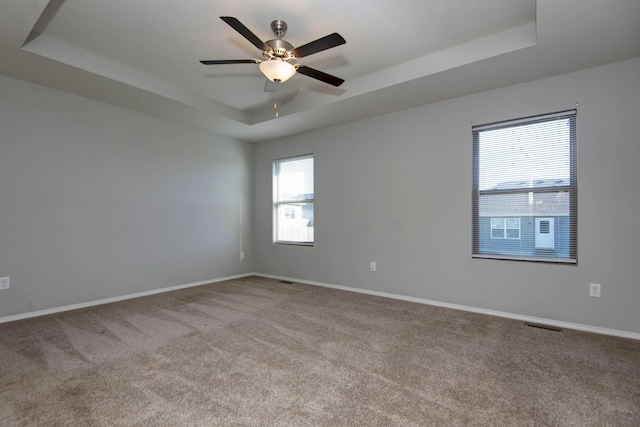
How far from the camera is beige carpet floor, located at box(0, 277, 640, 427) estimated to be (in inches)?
63.9

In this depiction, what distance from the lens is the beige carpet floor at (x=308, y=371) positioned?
63.9 inches

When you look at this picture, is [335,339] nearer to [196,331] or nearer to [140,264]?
[196,331]

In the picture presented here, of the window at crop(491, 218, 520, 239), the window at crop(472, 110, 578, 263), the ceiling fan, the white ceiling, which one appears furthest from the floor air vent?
the ceiling fan

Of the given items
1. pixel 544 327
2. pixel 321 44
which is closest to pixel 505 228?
pixel 544 327

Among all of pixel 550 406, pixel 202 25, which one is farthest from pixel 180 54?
pixel 550 406

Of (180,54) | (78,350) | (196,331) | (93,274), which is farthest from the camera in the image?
(93,274)

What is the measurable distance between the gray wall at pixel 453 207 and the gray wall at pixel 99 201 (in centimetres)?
116

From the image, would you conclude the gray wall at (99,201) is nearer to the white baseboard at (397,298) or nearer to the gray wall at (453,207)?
the white baseboard at (397,298)

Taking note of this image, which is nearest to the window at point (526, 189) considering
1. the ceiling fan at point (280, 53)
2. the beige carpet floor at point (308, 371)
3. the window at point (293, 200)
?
the beige carpet floor at point (308, 371)

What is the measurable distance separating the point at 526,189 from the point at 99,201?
190 inches

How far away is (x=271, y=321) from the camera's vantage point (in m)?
3.08

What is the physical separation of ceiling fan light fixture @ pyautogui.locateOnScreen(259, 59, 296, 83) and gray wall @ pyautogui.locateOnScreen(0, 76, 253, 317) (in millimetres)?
2582

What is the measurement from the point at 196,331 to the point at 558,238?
357 centimetres

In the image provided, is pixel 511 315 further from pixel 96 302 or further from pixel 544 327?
pixel 96 302
